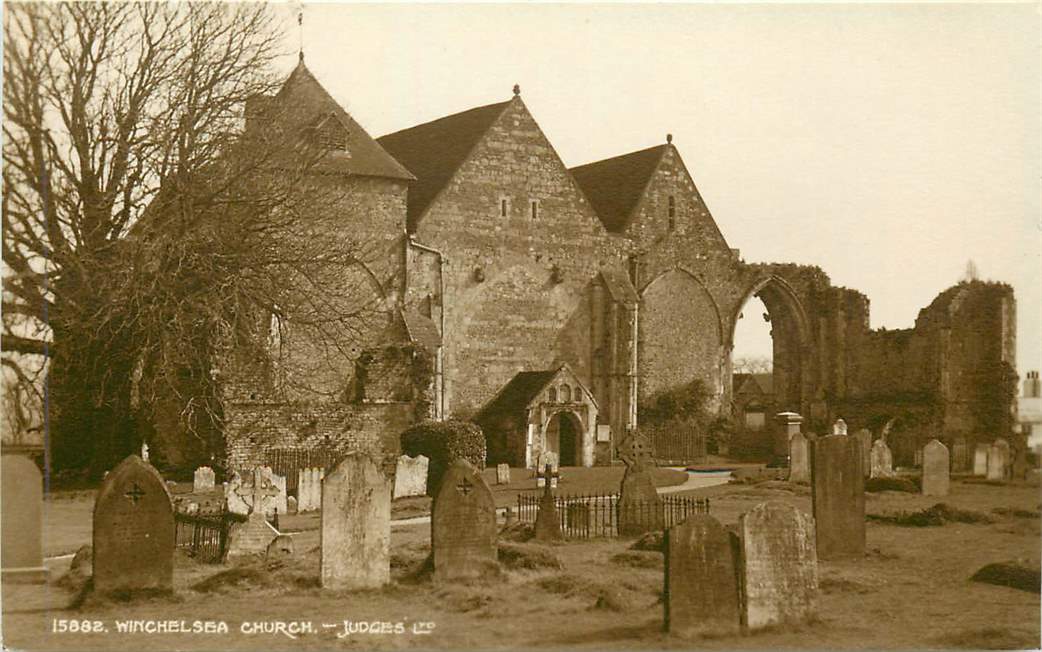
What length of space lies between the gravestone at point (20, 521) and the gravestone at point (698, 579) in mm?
7626

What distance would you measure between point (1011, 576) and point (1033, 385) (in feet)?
15.8

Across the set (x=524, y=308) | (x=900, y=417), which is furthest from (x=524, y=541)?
(x=900, y=417)

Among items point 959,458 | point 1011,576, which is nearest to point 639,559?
point 1011,576

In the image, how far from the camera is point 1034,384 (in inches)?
749

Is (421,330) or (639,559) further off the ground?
(421,330)

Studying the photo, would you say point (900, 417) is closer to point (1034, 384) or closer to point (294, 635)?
point (1034, 384)

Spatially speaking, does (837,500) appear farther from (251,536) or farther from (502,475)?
(502,475)

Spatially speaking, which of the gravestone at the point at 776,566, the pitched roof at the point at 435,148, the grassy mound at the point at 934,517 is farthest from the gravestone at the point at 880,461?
the gravestone at the point at 776,566

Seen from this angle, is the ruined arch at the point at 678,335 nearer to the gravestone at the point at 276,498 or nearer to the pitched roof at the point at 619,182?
the pitched roof at the point at 619,182

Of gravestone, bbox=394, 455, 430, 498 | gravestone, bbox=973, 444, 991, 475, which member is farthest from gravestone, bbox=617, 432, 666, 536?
gravestone, bbox=973, 444, 991, 475

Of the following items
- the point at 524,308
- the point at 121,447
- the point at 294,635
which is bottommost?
the point at 294,635

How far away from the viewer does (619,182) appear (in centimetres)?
4284

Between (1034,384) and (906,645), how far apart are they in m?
7.93

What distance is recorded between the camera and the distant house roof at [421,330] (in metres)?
34.0
